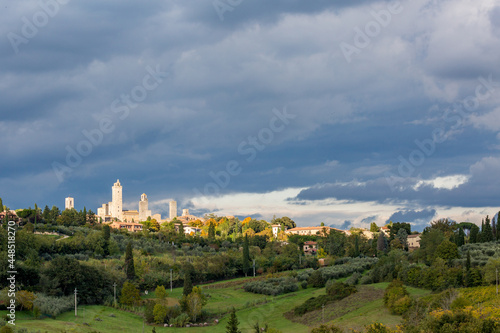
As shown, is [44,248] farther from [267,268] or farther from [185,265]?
[267,268]

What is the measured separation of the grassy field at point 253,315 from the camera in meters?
41.5

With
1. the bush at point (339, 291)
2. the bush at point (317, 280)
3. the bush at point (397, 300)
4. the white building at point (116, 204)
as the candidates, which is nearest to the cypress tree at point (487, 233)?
the bush at point (317, 280)

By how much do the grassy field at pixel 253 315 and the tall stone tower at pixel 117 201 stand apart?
120m

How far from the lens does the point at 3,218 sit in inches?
3199

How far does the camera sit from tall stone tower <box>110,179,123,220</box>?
17650 cm

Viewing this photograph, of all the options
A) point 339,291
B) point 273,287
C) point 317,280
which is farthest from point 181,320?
point 317,280

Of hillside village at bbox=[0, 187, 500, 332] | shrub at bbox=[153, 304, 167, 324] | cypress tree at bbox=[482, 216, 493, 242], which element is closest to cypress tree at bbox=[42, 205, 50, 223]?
hillside village at bbox=[0, 187, 500, 332]

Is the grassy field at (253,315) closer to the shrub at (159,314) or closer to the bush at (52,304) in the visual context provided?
the bush at (52,304)

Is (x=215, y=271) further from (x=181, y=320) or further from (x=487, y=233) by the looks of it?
(x=487, y=233)

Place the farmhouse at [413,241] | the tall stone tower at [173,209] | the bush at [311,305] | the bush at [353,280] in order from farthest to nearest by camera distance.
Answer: the tall stone tower at [173,209], the farmhouse at [413,241], the bush at [353,280], the bush at [311,305]

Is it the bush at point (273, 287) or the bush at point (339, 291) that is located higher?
the bush at point (339, 291)

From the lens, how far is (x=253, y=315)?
5203cm

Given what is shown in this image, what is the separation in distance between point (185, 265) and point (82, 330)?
28.0m

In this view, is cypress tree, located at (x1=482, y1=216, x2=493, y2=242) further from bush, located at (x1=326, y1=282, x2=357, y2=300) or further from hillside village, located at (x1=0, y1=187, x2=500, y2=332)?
bush, located at (x1=326, y1=282, x2=357, y2=300)
